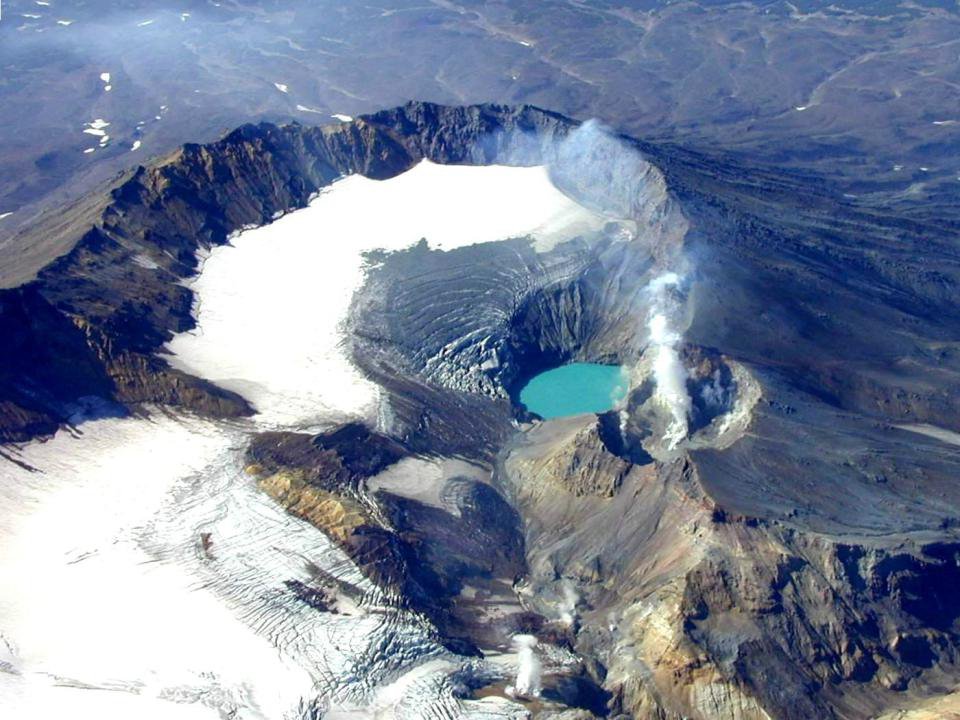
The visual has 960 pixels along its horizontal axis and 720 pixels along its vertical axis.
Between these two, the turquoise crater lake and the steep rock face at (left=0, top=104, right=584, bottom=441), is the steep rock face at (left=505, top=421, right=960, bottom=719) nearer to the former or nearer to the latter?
the turquoise crater lake

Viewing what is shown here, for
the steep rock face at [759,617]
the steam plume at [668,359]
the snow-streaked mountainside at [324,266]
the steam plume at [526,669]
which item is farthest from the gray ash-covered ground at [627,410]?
the snow-streaked mountainside at [324,266]

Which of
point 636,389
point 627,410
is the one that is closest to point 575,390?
point 636,389

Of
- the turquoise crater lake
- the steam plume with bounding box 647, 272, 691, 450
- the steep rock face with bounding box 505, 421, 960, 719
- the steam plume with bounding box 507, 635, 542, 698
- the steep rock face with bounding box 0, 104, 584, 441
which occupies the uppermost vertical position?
the steep rock face with bounding box 0, 104, 584, 441

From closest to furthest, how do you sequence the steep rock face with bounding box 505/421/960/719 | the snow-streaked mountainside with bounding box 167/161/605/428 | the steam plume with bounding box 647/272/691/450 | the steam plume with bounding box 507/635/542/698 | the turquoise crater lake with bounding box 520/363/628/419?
the steep rock face with bounding box 505/421/960/719
the steam plume with bounding box 507/635/542/698
the steam plume with bounding box 647/272/691/450
the snow-streaked mountainside with bounding box 167/161/605/428
the turquoise crater lake with bounding box 520/363/628/419

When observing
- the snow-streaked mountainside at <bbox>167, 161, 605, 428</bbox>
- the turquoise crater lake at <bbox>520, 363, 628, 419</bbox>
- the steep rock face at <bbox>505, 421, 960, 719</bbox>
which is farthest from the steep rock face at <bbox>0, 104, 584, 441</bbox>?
the steep rock face at <bbox>505, 421, 960, 719</bbox>

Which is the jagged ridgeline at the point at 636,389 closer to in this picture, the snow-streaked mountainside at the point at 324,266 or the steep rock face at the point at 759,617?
the steep rock face at the point at 759,617

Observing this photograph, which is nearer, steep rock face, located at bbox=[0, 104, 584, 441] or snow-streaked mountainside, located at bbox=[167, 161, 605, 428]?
steep rock face, located at bbox=[0, 104, 584, 441]

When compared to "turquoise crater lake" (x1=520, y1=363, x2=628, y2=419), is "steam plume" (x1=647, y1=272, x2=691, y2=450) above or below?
above
